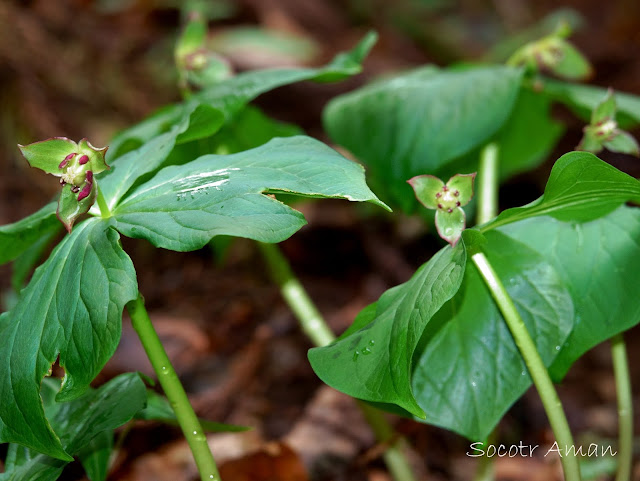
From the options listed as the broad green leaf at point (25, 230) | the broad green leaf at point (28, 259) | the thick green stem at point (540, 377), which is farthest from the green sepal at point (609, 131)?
the broad green leaf at point (28, 259)

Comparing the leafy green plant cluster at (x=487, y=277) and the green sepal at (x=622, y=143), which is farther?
the green sepal at (x=622, y=143)

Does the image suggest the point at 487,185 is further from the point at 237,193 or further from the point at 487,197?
A: the point at 237,193

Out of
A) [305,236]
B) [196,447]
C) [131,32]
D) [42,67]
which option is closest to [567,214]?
[196,447]

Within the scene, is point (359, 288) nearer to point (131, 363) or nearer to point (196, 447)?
point (131, 363)

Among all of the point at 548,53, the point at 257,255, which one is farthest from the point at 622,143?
the point at 257,255

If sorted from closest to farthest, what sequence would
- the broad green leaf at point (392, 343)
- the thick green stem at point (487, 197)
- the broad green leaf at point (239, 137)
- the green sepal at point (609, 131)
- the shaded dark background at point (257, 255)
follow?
the broad green leaf at point (392, 343) → the green sepal at point (609, 131) → the thick green stem at point (487, 197) → the broad green leaf at point (239, 137) → the shaded dark background at point (257, 255)

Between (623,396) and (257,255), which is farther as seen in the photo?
(257,255)

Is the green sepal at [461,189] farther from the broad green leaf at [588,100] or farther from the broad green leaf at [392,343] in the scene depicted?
the broad green leaf at [588,100]
